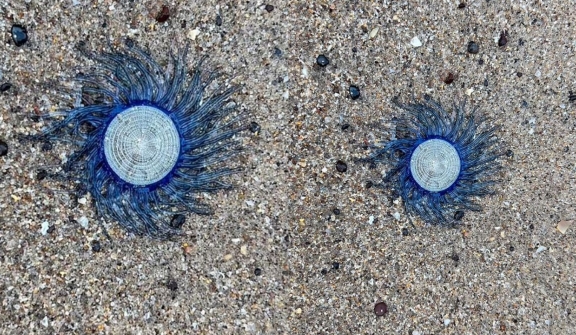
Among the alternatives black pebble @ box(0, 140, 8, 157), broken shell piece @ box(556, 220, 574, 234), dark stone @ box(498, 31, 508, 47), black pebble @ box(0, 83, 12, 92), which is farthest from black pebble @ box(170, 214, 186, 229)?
broken shell piece @ box(556, 220, 574, 234)

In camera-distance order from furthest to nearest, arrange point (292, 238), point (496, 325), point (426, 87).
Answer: point (496, 325), point (426, 87), point (292, 238)

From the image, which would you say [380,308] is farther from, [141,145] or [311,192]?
[141,145]

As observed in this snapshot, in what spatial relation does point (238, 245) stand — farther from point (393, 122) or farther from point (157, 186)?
point (393, 122)

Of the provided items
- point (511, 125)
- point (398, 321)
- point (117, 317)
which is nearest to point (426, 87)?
point (511, 125)

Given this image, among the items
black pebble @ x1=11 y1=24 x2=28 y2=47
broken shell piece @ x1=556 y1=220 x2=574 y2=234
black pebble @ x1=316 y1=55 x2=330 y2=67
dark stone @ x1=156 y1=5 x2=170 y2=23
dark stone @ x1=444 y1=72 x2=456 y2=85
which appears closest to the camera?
black pebble @ x1=11 y1=24 x2=28 y2=47

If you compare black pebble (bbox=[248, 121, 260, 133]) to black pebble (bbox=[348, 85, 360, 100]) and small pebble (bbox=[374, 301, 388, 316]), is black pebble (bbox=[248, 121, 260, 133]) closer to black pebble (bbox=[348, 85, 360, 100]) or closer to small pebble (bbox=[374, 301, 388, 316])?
black pebble (bbox=[348, 85, 360, 100])

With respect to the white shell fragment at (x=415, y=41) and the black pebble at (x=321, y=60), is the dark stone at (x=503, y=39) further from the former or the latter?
the black pebble at (x=321, y=60)

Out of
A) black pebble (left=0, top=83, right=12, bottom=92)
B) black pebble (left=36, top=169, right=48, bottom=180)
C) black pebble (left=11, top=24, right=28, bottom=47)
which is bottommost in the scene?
black pebble (left=36, top=169, right=48, bottom=180)
